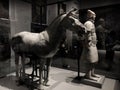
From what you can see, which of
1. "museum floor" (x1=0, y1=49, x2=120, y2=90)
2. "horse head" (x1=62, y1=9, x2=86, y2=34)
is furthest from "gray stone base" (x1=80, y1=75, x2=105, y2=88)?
"horse head" (x1=62, y1=9, x2=86, y2=34)

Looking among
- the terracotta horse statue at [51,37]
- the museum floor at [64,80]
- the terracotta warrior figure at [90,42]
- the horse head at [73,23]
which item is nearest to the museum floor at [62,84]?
the museum floor at [64,80]

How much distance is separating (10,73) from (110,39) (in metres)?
2.89

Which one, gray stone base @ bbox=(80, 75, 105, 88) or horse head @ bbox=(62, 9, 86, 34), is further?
gray stone base @ bbox=(80, 75, 105, 88)

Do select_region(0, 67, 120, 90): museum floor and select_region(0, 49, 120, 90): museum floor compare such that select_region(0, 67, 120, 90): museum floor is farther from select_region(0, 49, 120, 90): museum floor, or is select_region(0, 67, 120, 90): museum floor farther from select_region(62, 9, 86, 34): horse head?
select_region(62, 9, 86, 34): horse head

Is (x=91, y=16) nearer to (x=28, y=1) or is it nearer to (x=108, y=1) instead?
(x=108, y=1)

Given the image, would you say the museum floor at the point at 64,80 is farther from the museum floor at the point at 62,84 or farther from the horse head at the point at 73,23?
the horse head at the point at 73,23

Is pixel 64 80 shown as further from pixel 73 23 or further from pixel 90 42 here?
pixel 73 23

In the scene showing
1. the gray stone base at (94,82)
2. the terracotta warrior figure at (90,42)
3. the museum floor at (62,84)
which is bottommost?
the museum floor at (62,84)

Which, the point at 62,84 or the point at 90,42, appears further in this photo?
the point at 62,84

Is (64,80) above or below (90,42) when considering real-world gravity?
below

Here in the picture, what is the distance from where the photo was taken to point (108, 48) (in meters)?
3.20

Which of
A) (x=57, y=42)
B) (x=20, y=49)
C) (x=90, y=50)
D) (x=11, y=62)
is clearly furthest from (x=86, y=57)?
(x=11, y=62)

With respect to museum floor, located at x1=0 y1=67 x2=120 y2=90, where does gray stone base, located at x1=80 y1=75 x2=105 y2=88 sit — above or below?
above

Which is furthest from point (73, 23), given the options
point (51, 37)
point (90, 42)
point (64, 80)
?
point (64, 80)
